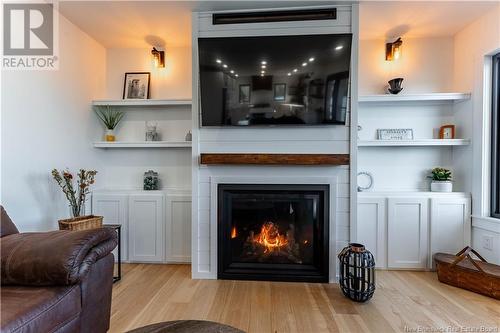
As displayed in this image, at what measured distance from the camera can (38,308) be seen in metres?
1.11

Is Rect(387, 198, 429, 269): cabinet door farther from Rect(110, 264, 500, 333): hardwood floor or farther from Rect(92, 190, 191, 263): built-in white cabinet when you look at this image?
Rect(92, 190, 191, 263): built-in white cabinet

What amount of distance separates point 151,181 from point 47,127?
111 cm

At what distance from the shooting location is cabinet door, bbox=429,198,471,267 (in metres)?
2.65

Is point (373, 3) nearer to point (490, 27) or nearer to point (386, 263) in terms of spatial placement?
point (490, 27)

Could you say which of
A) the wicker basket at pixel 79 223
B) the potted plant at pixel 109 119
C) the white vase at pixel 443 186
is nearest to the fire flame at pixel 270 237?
the wicker basket at pixel 79 223

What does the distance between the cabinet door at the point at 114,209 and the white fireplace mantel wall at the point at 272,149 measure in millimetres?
919

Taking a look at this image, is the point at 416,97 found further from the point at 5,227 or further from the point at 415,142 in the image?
the point at 5,227

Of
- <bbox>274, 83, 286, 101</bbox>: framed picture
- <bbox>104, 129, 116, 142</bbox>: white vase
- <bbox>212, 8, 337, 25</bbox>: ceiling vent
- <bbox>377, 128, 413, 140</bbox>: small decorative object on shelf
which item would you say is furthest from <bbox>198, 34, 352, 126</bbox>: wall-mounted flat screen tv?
<bbox>104, 129, 116, 142</bbox>: white vase

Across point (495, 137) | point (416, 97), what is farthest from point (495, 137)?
point (416, 97)

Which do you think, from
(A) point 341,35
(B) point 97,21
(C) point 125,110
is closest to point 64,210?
(C) point 125,110

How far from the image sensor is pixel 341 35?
2299 mm

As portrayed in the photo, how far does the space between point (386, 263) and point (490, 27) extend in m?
2.48

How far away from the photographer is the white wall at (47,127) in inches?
80.7

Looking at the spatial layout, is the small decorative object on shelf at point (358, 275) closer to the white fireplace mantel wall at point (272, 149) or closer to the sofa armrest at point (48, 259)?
the white fireplace mantel wall at point (272, 149)
